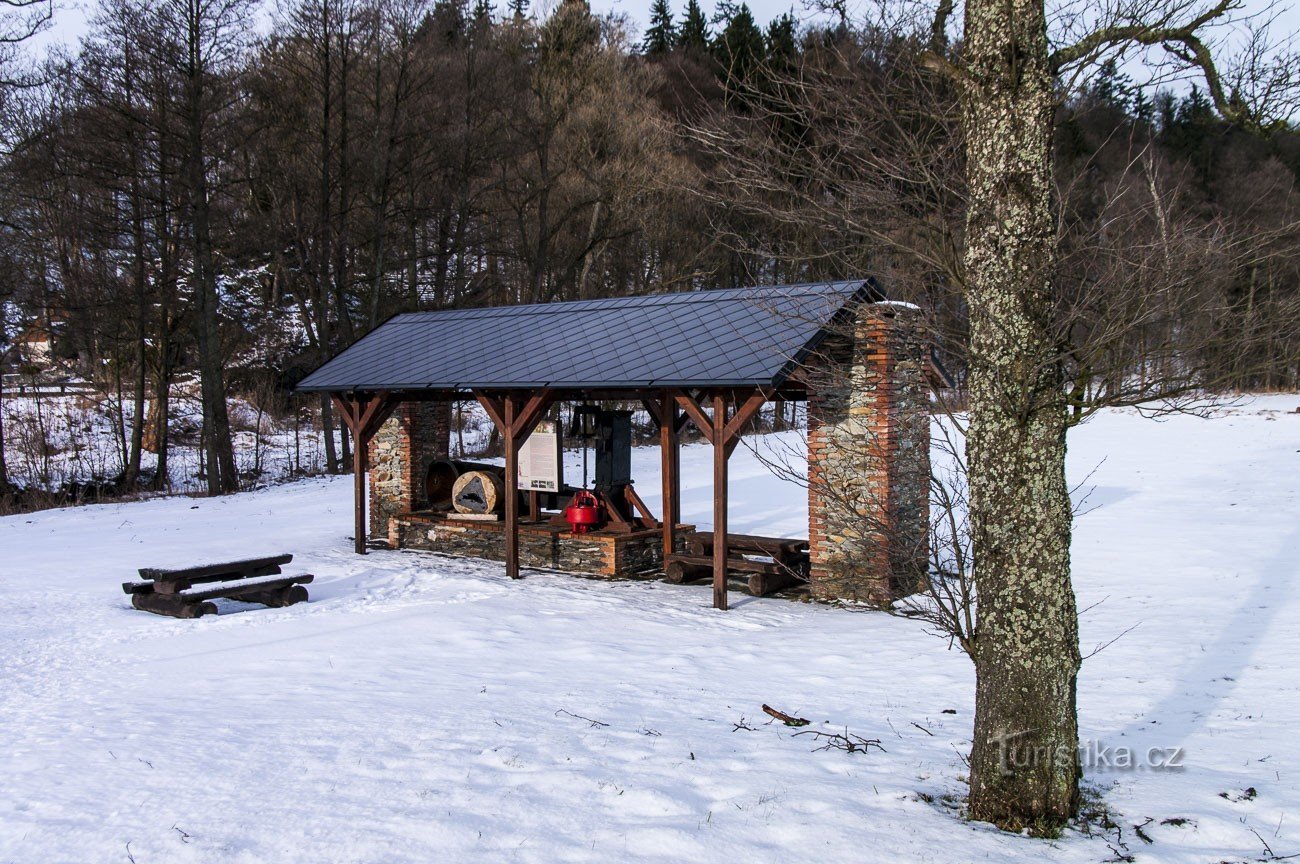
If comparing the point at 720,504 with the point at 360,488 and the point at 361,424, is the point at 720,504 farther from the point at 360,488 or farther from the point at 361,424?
the point at 360,488

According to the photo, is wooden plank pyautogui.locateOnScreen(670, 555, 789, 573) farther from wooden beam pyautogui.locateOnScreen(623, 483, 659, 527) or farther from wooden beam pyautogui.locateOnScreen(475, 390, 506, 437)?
wooden beam pyautogui.locateOnScreen(475, 390, 506, 437)

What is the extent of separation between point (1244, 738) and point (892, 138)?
4246 mm

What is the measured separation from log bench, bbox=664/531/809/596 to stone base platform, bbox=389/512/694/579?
1.32 feet

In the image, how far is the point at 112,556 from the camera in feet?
43.2

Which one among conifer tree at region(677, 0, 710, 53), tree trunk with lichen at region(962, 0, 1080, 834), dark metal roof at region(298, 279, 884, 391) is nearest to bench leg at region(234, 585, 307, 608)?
dark metal roof at region(298, 279, 884, 391)

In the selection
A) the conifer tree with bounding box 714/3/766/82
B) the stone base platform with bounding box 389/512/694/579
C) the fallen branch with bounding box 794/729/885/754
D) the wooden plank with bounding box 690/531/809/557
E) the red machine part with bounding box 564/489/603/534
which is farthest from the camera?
the red machine part with bounding box 564/489/603/534

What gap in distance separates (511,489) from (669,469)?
2.39 meters

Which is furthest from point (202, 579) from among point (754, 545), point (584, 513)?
point (754, 545)

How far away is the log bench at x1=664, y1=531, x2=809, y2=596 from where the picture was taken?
11.3m

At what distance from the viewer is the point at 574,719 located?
624cm

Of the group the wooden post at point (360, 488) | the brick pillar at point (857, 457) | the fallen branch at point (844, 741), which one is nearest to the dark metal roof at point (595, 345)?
the brick pillar at point (857, 457)

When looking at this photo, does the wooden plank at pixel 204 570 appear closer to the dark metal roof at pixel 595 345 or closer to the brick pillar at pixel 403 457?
the dark metal roof at pixel 595 345

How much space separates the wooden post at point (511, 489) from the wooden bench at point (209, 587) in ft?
8.41

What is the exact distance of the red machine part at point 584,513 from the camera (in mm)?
12758
